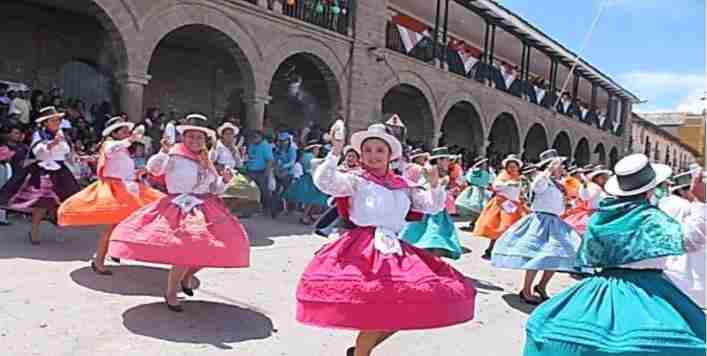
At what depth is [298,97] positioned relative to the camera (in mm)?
18312

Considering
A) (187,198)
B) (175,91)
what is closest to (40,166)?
(187,198)

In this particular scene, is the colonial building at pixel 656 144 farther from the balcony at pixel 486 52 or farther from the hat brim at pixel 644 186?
the hat brim at pixel 644 186

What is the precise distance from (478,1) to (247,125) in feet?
32.5

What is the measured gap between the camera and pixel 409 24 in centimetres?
2253

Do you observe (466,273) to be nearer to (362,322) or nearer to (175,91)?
(362,322)

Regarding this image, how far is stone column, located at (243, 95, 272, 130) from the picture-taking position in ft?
44.8

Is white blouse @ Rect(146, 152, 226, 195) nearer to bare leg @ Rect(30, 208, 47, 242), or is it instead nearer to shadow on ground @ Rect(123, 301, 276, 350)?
shadow on ground @ Rect(123, 301, 276, 350)

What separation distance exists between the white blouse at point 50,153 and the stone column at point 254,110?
21.4ft

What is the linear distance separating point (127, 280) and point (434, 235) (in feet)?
10.3

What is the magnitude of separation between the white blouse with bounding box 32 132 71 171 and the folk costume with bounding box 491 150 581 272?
4.65 m

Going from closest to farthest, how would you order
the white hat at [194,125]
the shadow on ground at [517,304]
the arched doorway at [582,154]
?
the white hat at [194,125]
the shadow on ground at [517,304]
the arched doorway at [582,154]

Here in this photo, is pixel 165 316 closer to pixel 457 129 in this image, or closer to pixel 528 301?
pixel 528 301

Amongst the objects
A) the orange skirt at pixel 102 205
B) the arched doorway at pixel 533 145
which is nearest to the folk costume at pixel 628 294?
the orange skirt at pixel 102 205

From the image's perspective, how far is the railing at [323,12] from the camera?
1468cm
